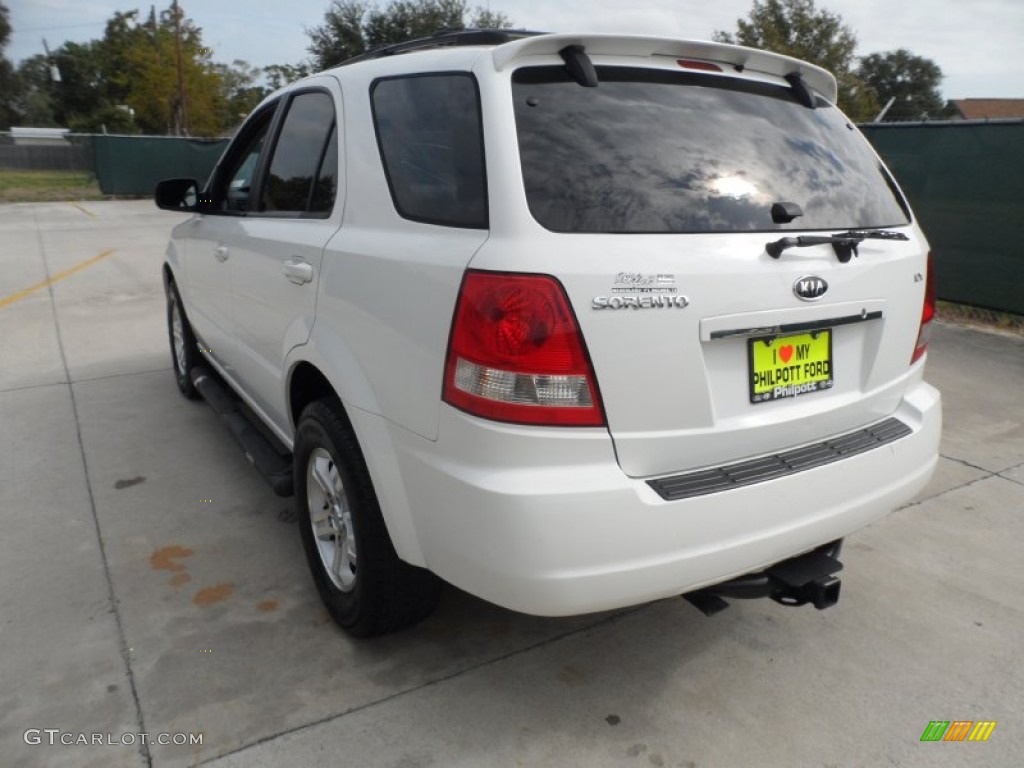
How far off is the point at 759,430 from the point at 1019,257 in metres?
7.09

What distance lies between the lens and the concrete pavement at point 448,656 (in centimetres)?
234

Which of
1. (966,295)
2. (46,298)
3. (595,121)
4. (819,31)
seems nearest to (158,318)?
(46,298)

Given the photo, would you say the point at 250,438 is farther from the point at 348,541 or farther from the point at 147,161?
the point at 147,161

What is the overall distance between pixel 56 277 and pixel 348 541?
9.23m

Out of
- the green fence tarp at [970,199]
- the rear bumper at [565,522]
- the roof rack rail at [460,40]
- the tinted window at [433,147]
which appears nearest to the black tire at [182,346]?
the roof rack rail at [460,40]

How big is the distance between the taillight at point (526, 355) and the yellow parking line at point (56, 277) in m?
8.24

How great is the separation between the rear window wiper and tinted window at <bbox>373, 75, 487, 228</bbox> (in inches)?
31.1

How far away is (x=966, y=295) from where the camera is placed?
8.32 metres

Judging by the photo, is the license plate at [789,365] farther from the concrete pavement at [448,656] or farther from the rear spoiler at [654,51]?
the concrete pavement at [448,656]

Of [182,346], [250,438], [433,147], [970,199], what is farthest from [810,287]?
[970,199]

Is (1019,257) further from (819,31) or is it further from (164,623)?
(819,31)

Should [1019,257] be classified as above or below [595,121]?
below

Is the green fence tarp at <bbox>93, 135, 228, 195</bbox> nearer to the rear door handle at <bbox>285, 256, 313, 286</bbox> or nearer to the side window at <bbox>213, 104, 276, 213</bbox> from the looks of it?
the side window at <bbox>213, 104, 276, 213</bbox>

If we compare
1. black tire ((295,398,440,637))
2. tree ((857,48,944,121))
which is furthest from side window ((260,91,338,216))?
tree ((857,48,944,121))
